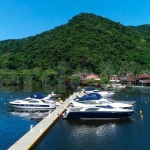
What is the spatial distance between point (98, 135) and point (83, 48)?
330ft

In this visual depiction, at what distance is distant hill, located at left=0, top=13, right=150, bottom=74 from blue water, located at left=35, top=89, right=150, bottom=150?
7808 centimetres

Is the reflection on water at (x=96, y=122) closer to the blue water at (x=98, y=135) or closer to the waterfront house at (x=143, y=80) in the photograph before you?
the blue water at (x=98, y=135)

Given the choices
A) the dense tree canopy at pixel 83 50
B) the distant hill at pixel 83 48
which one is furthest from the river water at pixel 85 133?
the distant hill at pixel 83 48

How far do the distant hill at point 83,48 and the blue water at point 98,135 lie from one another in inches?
3074

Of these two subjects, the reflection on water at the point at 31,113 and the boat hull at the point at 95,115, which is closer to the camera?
the boat hull at the point at 95,115

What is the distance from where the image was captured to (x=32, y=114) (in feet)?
118

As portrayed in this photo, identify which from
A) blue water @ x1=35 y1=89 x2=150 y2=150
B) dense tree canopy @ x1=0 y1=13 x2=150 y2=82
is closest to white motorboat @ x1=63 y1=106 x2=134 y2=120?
blue water @ x1=35 y1=89 x2=150 y2=150

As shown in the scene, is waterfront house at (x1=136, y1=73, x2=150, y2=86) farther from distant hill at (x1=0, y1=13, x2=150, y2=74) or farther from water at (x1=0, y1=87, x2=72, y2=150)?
water at (x1=0, y1=87, x2=72, y2=150)

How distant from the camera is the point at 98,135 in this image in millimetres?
25516

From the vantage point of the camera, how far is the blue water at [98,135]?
72.7 feet

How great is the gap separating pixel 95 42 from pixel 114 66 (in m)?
21.0

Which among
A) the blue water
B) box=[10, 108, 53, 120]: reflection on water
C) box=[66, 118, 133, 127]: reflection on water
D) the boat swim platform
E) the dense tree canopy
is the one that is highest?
the dense tree canopy

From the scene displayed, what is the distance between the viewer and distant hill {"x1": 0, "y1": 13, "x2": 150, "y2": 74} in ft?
388

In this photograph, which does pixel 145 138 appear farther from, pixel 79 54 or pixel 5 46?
pixel 5 46
